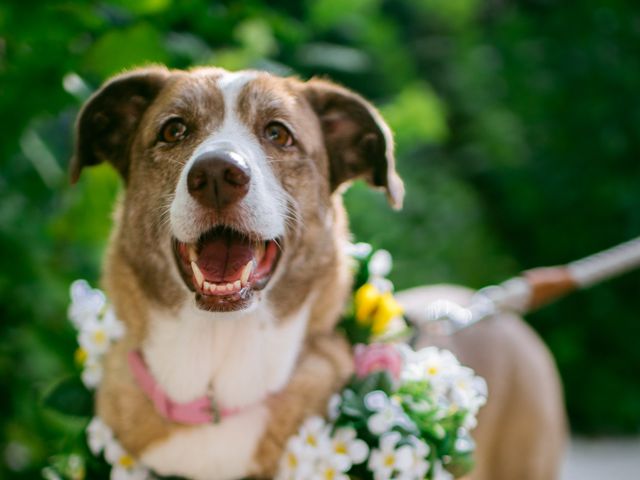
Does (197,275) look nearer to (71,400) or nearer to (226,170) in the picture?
(226,170)

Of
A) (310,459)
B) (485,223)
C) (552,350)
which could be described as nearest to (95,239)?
(310,459)

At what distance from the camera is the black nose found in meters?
2.34

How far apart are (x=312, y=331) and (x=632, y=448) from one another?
13.5 feet

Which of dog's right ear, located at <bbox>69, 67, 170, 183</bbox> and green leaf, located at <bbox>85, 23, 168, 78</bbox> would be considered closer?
dog's right ear, located at <bbox>69, 67, 170, 183</bbox>

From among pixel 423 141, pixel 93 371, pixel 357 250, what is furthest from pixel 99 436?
pixel 423 141

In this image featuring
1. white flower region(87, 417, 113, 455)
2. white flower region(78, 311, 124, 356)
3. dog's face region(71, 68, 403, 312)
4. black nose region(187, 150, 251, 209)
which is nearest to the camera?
black nose region(187, 150, 251, 209)

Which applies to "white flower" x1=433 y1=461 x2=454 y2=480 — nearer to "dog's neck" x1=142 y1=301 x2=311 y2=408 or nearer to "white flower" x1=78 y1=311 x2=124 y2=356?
"dog's neck" x1=142 y1=301 x2=311 y2=408

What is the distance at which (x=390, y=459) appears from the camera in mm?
2488

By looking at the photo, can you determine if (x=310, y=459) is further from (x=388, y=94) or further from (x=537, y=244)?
(x=388, y=94)

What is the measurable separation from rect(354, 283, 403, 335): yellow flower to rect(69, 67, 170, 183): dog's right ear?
97 centimetres

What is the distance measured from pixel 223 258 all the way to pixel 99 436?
2.45ft

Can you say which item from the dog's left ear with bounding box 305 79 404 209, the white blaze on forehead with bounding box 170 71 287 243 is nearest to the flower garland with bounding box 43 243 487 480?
the dog's left ear with bounding box 305 79 404 209

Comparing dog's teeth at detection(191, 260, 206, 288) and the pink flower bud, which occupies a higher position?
dog's teeth at detection(191, 260, 206, 288)

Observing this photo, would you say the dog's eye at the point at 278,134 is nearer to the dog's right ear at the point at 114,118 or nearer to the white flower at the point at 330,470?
the dog's right ear at the point at 114,118
